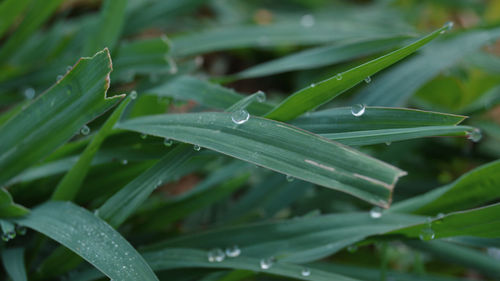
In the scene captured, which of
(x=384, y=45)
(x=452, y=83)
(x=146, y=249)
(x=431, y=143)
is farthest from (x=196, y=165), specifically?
(x=452, y=83)

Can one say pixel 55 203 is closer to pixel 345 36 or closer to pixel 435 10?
pixel 345 36

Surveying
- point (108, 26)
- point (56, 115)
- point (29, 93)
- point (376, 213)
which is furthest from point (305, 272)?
point (29, 93)

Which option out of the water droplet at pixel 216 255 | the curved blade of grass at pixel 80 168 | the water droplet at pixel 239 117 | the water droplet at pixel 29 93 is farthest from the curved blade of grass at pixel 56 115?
the water droplet at pixel 29 93

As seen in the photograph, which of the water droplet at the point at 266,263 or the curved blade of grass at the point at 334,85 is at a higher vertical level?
the curved blade of grass at the point at 334,85

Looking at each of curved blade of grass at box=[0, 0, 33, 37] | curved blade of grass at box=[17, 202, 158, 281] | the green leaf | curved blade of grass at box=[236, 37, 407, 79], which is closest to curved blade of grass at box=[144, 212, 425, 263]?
curved blade of grass at box=[17, 202, 158, 281]

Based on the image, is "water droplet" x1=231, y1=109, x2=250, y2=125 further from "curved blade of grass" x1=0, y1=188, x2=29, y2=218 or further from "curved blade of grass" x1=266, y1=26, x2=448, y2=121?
"curved blade of grass" x1=0, y1=188, x2=29, y2=218

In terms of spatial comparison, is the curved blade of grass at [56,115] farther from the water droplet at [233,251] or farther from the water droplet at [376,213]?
the water droplet at [376,213]

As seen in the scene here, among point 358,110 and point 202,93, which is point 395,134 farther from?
point 202,93
